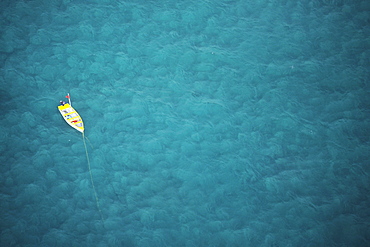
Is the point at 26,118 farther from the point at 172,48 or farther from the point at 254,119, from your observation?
the point at 254,119

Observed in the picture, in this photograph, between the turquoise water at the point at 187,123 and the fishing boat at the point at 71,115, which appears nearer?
the turquoise water at the point at 187,123

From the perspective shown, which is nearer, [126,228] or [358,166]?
[126,228]

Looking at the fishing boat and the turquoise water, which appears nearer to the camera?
the turquoise water

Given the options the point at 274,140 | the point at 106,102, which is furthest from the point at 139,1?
A: the point at 274,140

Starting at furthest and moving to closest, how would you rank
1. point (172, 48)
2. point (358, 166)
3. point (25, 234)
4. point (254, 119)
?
point (172, 48)
point (254, 119)
point (358, 166)
point (25, 234)
